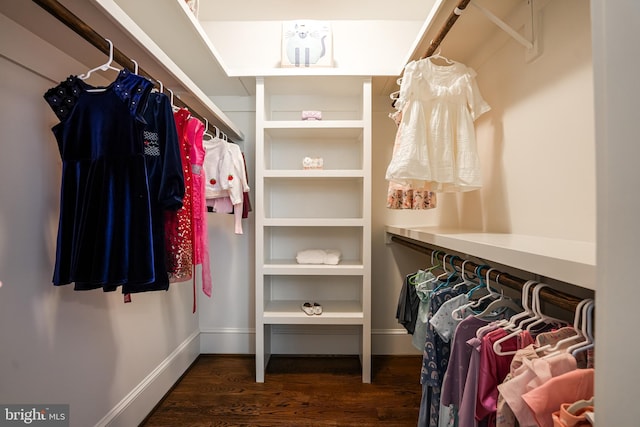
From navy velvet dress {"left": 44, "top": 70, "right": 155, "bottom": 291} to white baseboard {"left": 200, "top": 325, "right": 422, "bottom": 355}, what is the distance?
1506 mm

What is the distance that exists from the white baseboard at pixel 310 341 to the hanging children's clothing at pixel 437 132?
1.41 meters

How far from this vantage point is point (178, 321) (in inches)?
75.8

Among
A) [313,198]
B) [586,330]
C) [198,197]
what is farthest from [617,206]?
[313,198]

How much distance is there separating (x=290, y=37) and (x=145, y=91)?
4.24 ft

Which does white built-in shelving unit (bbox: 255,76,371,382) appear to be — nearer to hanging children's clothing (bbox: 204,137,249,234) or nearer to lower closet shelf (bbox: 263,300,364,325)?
lower closet shelf (bbox: 263,300,364,325)

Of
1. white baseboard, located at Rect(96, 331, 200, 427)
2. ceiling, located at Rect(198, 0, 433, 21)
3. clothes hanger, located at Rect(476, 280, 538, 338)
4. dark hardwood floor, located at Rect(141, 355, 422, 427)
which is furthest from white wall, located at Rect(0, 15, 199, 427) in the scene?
clothes hanger, located at Rect(476, 280, 538, 338)

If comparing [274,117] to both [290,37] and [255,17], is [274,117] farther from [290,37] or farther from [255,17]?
[255,17]

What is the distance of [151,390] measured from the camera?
61.8 inches

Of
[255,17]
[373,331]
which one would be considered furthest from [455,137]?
[255,17]

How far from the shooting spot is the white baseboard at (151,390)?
52.4 inches

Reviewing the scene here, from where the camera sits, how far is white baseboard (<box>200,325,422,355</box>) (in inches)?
87.0

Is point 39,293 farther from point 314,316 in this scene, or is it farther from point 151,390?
point 314,316

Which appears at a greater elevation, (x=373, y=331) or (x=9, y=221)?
(x=9, y=221)

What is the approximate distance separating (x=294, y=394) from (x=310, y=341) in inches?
20.4
